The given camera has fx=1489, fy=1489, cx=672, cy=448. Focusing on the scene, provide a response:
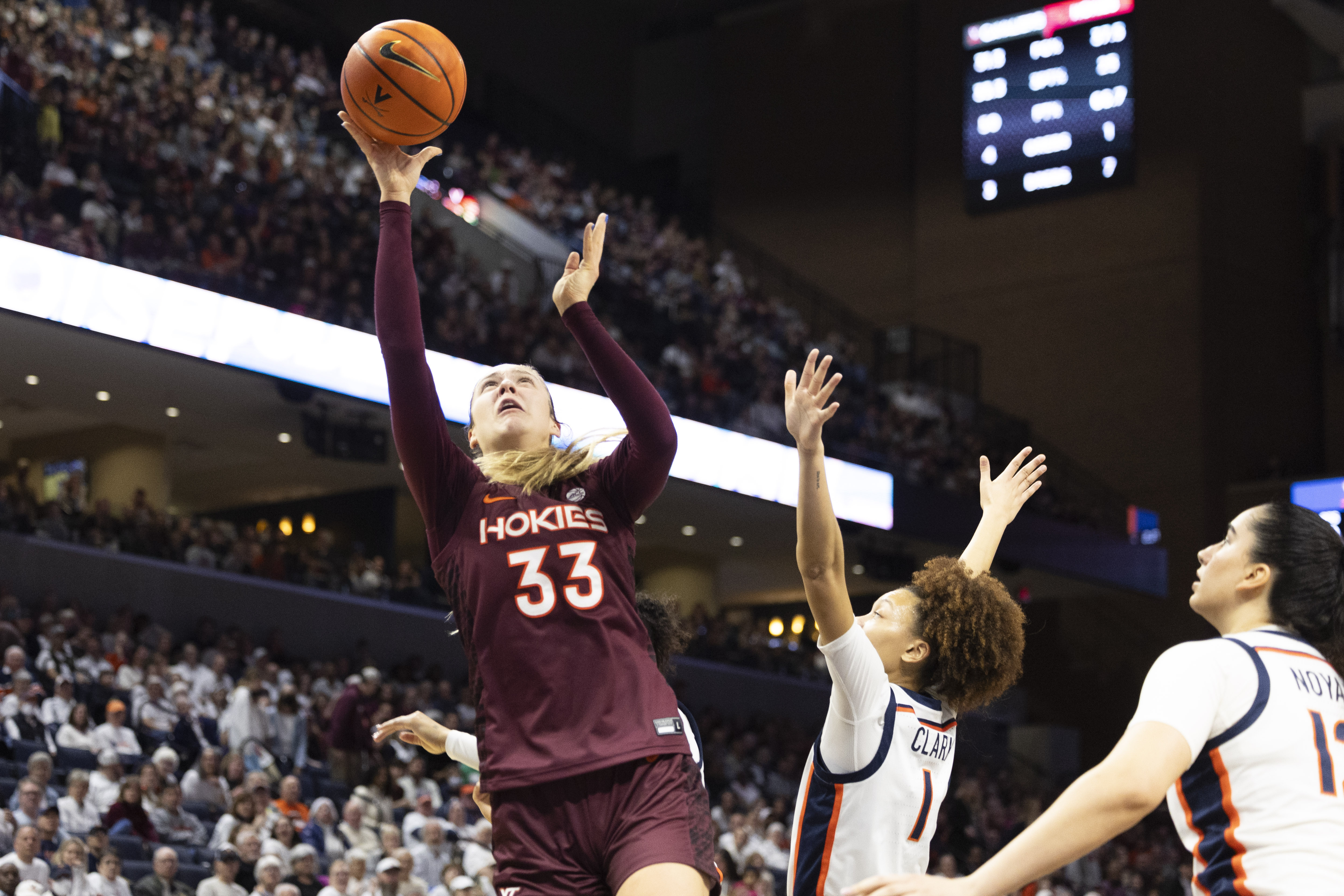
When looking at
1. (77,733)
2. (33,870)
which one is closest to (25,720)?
(77,733)

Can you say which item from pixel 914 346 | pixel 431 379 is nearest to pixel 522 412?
pixel 431 379

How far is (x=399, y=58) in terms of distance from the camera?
3533mm

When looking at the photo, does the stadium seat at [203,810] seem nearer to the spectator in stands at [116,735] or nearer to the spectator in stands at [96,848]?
the spectator in stands at [116,735]

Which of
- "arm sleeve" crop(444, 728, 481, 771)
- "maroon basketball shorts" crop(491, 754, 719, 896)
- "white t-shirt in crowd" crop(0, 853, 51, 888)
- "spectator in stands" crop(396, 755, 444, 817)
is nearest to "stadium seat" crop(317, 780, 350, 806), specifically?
"spectator in stands" crop(396, 755, 444, 817)

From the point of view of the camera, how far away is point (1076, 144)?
63.6ft

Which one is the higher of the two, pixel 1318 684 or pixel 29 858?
pixel 1318 684

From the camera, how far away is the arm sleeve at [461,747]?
4.01 m

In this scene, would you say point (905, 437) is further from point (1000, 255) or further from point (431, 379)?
point (431, 379)

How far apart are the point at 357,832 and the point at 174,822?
52.1 inches

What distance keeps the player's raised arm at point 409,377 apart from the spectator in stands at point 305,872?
24.6 ft

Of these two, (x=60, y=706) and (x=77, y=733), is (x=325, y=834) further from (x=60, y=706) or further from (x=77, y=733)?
(x=60, y=706)

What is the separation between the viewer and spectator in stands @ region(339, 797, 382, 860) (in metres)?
10.9

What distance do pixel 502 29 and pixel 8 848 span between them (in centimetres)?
2172

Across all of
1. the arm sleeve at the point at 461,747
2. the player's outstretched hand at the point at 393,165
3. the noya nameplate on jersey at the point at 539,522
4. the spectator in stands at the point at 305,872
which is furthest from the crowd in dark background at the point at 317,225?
the noya nameplate on jersey at the point at 539,522
